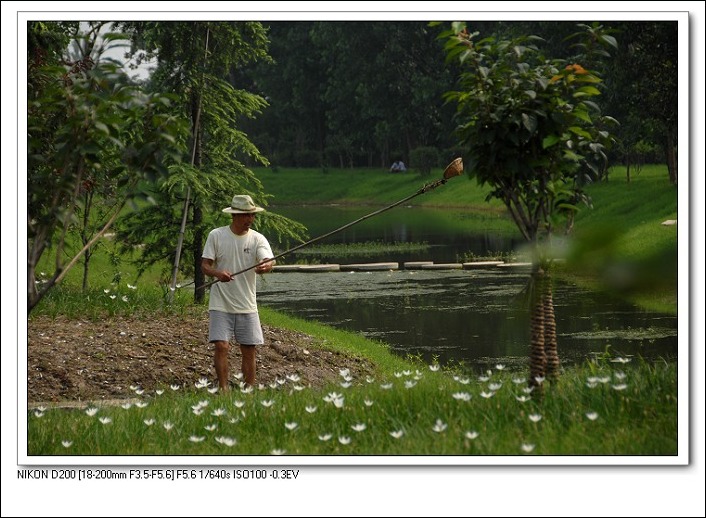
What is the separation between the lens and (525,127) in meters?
6.84

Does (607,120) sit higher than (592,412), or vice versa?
(607,120)

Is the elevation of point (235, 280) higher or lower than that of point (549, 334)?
higher

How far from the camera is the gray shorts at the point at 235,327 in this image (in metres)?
9.40

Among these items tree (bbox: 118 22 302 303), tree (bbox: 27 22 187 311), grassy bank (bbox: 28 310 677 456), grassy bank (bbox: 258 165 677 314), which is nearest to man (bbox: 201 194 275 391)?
grassy bank (bbox: 28 310 677 456)

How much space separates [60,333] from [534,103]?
6.68 m

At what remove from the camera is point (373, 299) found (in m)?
20.0

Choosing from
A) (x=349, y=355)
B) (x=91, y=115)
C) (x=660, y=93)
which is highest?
(x=660, y=93)

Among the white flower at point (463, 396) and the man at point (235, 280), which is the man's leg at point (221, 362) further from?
the white flower at point (463, 396)

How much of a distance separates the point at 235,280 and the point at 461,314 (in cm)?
893

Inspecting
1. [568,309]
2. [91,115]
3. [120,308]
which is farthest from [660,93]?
[91,115]

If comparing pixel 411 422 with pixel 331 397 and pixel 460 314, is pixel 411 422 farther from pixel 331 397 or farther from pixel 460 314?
pixel 460 314

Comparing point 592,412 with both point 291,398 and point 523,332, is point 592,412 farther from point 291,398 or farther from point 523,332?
point 523,332

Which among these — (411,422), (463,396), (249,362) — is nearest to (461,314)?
(249,362)

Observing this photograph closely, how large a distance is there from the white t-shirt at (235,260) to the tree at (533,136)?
8.85 feet
